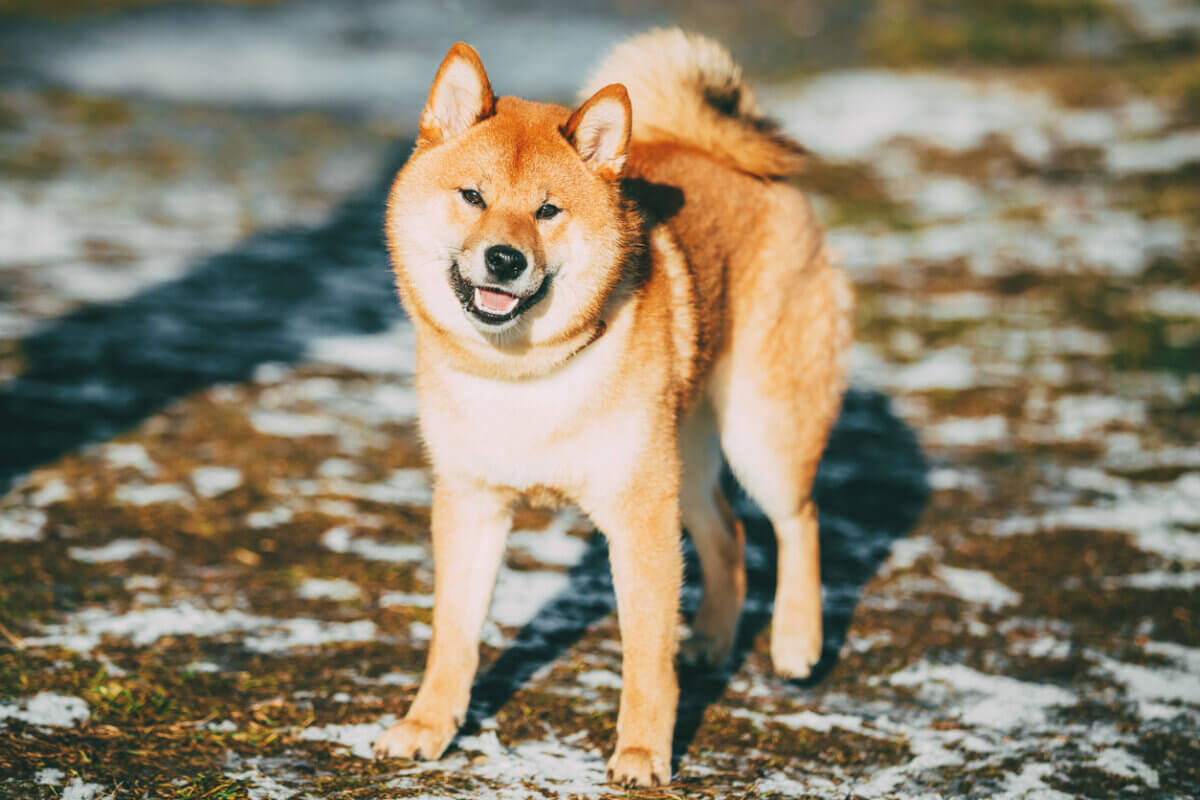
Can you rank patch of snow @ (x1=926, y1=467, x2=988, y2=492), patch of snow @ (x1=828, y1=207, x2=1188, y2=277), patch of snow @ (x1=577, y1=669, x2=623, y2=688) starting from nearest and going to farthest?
patch of snow @ (x1=577, y1=669, x2=623, y2=688), patch of snow @ (x1=926, y1=467, x2=988, y2=492), patch of snow @ (x1=828, y1=207, x2=1188, y2=277)

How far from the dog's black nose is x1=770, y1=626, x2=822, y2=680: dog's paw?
1.80 m

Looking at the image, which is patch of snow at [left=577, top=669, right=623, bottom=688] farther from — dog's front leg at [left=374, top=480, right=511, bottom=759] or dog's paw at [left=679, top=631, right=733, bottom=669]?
dog's front leg at [left=374, top=480, right=511, bottom=759]

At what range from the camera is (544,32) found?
19.6 m

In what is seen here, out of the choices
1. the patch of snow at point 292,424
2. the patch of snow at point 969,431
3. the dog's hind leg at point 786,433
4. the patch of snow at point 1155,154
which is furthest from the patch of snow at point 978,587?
the patch of snow at point 1155,154

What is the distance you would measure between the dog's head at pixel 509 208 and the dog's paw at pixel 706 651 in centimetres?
150

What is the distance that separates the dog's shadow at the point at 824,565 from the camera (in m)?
3.67

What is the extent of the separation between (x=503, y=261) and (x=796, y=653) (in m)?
1.87

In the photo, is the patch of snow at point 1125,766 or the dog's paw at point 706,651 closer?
the patch of snow at point 1125,766

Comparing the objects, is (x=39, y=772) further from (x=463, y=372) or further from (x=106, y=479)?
(x=106, y=479)

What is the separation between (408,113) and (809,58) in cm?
636

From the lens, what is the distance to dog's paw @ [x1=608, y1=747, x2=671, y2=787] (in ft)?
9.79

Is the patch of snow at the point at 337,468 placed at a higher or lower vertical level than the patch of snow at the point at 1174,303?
lower

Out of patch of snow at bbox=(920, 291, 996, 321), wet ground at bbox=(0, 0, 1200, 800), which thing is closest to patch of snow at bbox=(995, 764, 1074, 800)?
wet ground at bbox=(0, 0, 1200, 800)

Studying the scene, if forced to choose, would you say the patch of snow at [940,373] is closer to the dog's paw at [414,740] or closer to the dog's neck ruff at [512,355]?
the dog's neck ruff at [512,355]
